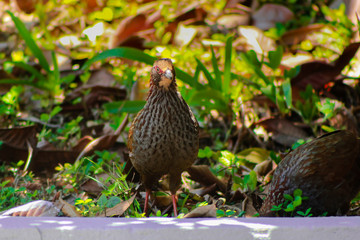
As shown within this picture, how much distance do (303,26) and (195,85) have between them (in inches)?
89.0

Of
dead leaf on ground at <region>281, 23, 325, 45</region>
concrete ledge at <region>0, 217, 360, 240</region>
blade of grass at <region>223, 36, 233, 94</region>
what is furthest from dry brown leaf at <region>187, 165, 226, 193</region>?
dead leaf on ground at <region>281, 23, 325, 45</region>

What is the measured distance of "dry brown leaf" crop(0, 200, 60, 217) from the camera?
9.51ft

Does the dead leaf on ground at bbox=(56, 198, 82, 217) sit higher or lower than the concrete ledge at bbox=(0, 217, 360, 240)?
lower

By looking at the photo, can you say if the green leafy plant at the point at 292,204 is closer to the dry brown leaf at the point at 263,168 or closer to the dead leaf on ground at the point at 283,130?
the dry brown leaf at the point at 263,168

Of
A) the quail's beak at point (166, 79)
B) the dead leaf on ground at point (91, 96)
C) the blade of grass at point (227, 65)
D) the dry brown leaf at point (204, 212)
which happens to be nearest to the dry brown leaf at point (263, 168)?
the blade of grass at point (227, 65)

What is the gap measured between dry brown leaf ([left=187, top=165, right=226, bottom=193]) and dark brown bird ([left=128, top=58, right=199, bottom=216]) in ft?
1.32

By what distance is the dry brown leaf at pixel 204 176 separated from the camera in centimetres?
351

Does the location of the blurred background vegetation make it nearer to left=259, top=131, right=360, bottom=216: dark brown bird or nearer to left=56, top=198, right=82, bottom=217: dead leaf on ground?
left=56, top=198, right=82, bottom=217: dead leaf on ground

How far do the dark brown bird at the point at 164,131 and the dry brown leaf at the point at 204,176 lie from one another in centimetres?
40

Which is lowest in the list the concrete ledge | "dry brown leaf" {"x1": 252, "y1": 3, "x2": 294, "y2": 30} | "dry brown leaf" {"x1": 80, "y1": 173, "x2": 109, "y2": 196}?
"dry brown leaf" {"x1": 80, "y1": 173, "x2": 109, "y2": 196}

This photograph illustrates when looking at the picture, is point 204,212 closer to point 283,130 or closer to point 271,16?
point 283,130

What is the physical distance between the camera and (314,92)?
4.72 m

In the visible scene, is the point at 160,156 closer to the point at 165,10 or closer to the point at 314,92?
the point at 314,92

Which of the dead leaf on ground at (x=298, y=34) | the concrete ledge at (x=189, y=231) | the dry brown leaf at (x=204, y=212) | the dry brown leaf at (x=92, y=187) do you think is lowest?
the dry brown leaf at (x=92, y=187)
